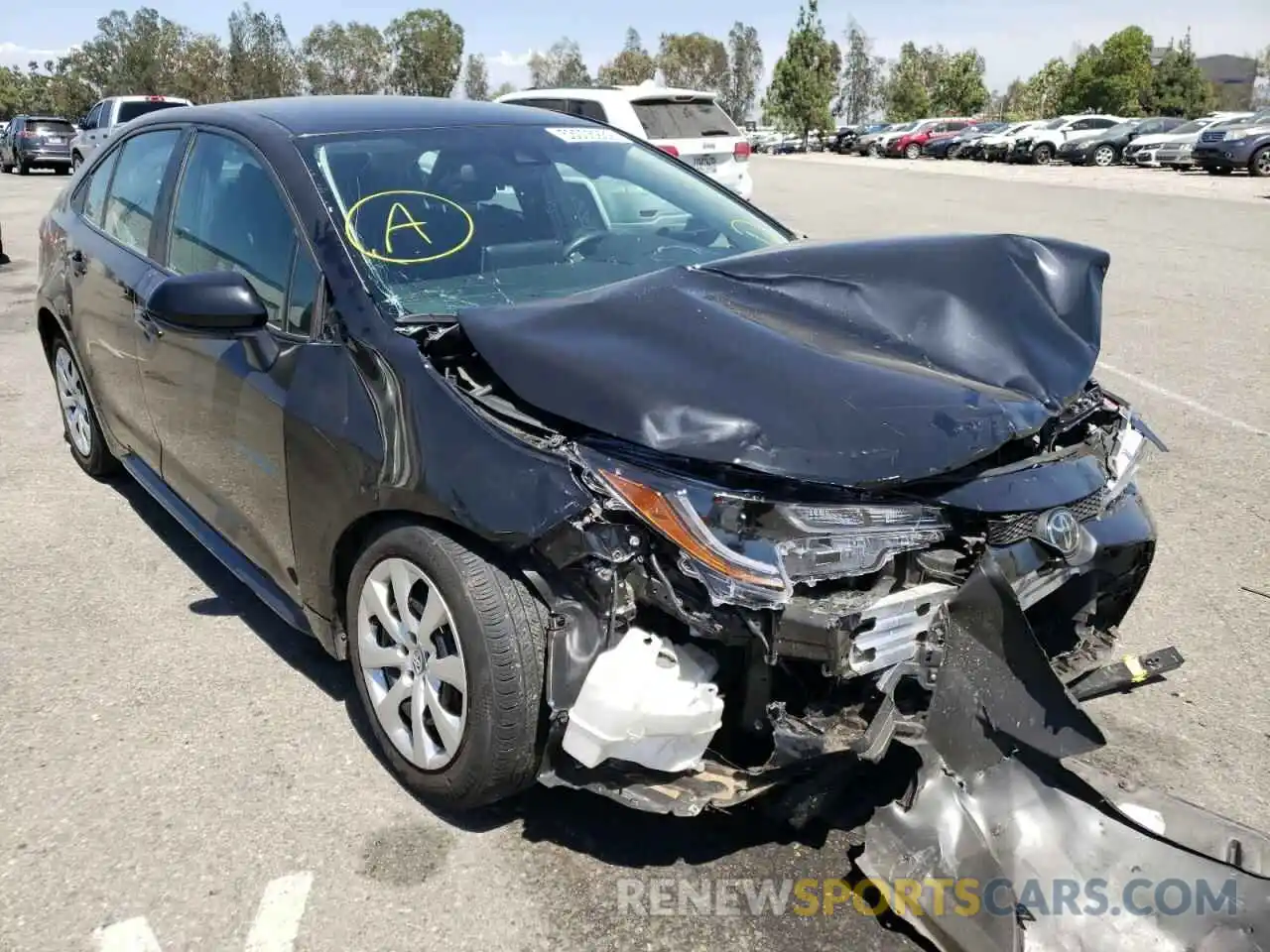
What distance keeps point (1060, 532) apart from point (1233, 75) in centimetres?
14365

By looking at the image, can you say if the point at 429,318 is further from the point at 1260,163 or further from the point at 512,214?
the point at 1260,163

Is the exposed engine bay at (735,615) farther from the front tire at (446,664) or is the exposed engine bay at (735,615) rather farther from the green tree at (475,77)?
the green tree at (475,77)

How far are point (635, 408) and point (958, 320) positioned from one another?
1079 mm

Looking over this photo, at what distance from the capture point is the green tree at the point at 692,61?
10138 centimetres

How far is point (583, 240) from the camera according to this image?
356 cm

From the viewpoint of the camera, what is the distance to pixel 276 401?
3000 millimetres

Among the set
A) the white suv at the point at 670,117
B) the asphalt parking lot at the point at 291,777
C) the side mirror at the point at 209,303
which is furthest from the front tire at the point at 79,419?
the white suv at the point at 670,117

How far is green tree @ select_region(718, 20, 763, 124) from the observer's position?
10669cm

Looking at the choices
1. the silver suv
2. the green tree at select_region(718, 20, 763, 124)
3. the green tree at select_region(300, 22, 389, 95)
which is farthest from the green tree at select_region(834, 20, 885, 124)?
the silver suv

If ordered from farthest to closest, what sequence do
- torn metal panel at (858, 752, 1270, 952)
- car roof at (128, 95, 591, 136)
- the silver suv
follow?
the silver suv
car roof at (128, 95, 591, 136)
torn metal panel at (858, 752, 1270, 952)

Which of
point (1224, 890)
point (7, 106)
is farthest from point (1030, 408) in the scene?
point (7, 106)

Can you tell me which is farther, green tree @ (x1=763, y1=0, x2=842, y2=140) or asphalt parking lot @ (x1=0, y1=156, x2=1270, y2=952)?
green tree @ (x1=763, y1=0, x2=842, y2=140)

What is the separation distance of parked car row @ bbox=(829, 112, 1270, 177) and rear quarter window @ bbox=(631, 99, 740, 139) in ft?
62.7

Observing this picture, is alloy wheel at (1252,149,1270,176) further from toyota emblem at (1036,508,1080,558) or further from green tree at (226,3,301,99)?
green tree at (226,3,301,99)
